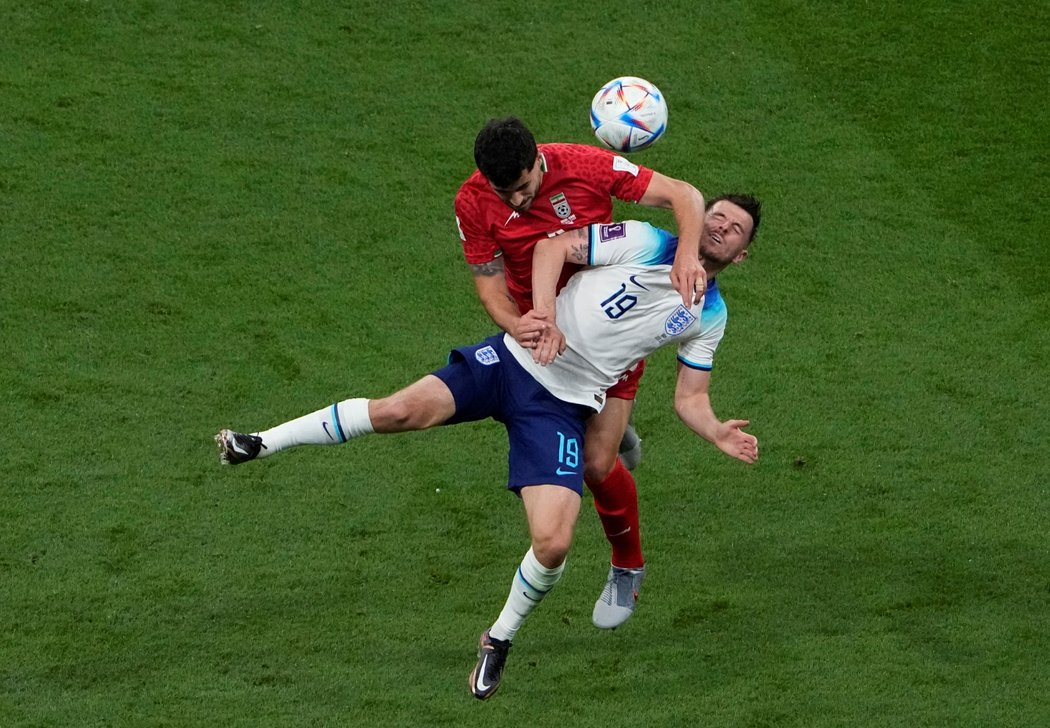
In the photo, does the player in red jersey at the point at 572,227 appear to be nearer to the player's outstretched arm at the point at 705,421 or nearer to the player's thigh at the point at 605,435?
the player's thigh at the point at 605,435

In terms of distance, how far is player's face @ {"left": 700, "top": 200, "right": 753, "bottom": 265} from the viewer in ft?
19.0

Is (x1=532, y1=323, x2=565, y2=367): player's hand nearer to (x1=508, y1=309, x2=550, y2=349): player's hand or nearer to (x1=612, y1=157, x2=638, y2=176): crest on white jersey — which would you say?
(x1=508, y1=309, x2=550, y2=349): player's hand

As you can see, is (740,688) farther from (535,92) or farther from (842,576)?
(535,92)

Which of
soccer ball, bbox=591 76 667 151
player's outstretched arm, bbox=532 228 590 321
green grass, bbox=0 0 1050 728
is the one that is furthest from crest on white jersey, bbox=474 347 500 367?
green grass, bbox=0 0 1050 728

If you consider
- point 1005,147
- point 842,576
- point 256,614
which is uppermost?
point 1005,147

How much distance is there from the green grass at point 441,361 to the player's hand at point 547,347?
142cm

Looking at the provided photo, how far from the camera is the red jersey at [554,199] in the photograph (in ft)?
19.1

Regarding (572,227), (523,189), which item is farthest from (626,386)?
(523,189)

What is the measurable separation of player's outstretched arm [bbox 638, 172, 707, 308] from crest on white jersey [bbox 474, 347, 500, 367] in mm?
750

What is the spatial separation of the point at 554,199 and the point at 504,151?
0.55 meters

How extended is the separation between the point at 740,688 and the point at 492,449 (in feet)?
6.05

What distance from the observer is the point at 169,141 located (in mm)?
9164

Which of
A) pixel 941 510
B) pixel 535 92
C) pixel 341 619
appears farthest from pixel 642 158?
pixel 341 619

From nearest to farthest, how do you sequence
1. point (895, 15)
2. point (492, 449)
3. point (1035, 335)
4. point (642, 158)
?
point (492, 449), point (1035, 335), point (642, 158), point (895, 15)
